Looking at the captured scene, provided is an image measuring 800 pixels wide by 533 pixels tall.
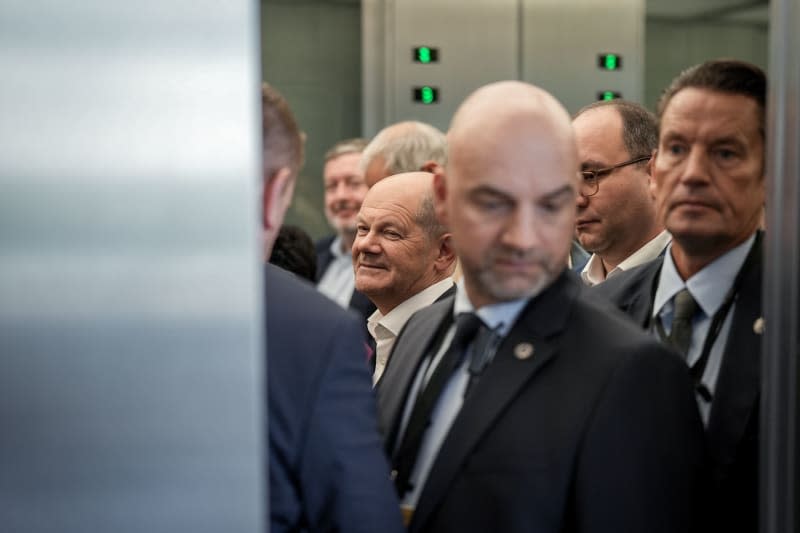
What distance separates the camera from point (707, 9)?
644 centimetres

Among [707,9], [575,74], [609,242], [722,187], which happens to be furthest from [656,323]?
[707,9]

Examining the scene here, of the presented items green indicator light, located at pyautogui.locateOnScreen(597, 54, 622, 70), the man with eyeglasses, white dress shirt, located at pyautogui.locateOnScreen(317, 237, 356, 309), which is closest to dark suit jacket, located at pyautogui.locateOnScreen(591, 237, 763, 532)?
the man with eyeglasses

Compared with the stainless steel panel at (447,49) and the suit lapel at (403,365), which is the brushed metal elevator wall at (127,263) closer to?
the suit lapel at (403,365)

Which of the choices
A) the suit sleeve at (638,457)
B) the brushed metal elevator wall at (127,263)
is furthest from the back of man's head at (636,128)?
the brushed metal elevator wall at (127,263)

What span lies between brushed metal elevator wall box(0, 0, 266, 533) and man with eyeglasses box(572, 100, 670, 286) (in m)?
1.56

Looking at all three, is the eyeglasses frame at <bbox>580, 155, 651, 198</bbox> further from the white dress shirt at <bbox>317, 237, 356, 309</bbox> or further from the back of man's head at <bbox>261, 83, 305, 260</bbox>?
the white dress shirt at <bbox>317, 237, 356, 309</bbox>

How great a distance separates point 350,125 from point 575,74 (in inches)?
54.1

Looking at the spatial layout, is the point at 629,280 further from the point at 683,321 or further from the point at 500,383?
the point at 500,383

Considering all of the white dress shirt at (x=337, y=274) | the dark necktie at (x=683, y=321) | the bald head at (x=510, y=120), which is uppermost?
the bald head at (x=510, y=120)

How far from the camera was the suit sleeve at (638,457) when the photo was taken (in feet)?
4.84

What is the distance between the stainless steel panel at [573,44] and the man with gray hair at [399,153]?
2.25 meters

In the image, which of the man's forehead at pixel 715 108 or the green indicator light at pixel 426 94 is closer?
the man's forehead at pixel 715 108

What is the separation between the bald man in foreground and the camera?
4.87ft

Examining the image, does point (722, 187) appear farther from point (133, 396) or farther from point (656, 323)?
point (133, 396)
